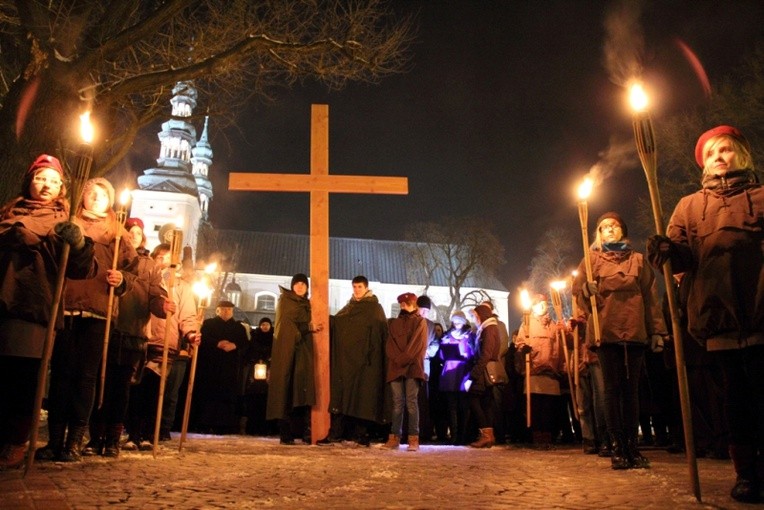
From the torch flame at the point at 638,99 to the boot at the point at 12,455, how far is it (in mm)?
4872

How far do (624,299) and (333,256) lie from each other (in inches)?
2756

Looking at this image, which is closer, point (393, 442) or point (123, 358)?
point (123, 358)

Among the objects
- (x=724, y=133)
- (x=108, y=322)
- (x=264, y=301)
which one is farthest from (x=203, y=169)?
(x=724, y=133)

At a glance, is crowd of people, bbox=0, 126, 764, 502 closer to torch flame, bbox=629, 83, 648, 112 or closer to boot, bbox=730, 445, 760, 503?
boot, bbox=730, 445, 760, 503

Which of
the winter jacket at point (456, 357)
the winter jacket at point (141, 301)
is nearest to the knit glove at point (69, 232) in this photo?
the winter jacket at point (141, 301)

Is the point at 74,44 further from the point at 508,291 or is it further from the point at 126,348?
the point at 508,291

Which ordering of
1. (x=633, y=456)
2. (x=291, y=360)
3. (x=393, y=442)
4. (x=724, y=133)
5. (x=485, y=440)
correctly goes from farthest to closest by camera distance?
(x=485, y=440), (x=291, y=360), (x=393, y=442), (x=633, y=456), (x=724, y=133)

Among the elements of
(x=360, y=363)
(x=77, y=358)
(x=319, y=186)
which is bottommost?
(x=77, y=358)

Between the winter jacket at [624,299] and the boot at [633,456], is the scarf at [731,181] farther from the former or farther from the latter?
the boot at [633,456]

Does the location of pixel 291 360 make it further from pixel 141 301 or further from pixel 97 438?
pixel 97 438

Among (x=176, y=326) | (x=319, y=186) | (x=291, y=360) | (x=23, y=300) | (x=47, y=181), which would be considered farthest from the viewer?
(x=319, y=186)

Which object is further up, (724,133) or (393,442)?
(724,133)

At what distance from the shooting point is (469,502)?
11.6 feet

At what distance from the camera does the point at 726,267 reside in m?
3.88
